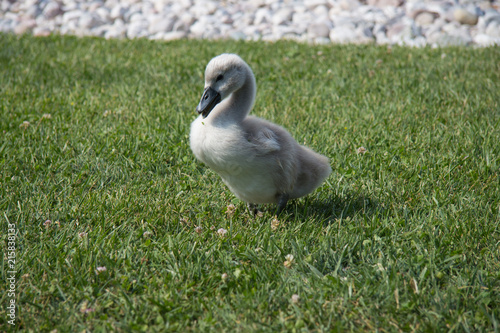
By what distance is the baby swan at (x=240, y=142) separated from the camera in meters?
3.18

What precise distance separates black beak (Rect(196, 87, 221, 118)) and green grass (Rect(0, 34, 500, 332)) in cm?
80

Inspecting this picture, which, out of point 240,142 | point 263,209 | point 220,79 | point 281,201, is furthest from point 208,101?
point 263,209

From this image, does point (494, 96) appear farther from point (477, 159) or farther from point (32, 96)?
point (32, 96)

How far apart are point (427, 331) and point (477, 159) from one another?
7.78 ft

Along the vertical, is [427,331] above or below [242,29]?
above

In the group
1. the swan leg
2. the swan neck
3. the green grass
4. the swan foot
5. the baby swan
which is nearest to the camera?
the green grass

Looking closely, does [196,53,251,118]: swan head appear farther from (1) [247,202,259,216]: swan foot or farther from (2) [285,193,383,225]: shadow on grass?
(2) [285,193,383,225]: shadow on grass

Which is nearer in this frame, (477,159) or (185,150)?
(477,159)

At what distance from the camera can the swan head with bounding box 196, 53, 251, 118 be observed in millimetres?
3273

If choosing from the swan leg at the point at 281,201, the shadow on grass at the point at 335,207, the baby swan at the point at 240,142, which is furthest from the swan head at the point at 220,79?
the shadow on grass at the point at 335,207

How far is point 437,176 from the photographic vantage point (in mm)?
4039

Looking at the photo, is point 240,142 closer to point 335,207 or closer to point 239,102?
point 239,102

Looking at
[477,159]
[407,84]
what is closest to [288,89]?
[407,84]

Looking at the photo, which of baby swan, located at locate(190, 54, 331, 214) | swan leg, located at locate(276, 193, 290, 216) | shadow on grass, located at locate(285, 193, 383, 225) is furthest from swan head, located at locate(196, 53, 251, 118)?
shadow on grass, located at locate(285, 193, 383, 225)
